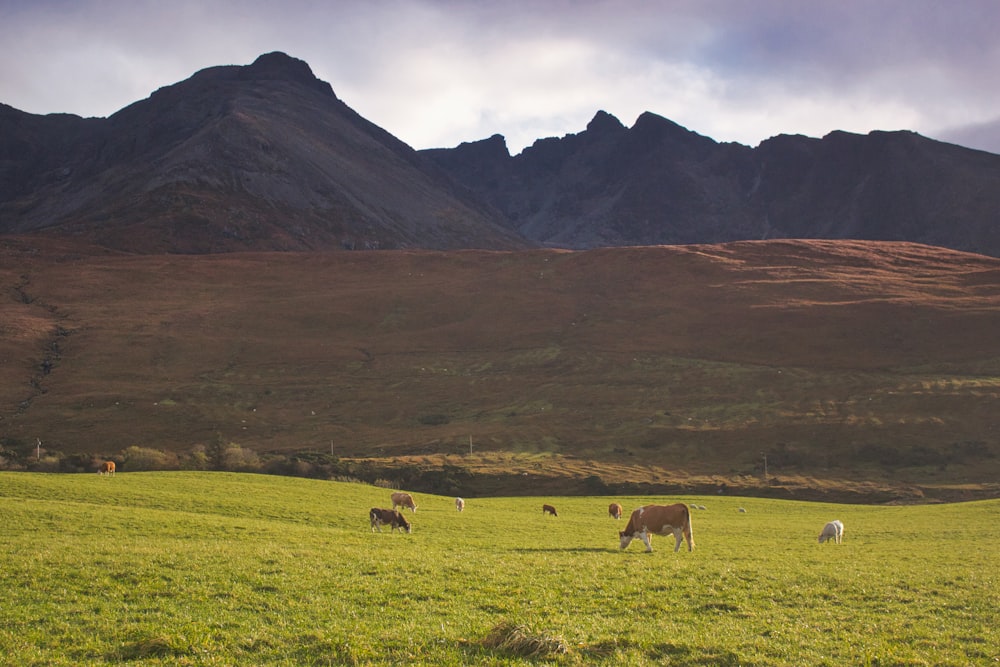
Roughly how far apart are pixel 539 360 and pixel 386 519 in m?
65.4

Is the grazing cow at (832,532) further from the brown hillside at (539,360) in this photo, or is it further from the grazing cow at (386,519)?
the brown hillside at (539,360)

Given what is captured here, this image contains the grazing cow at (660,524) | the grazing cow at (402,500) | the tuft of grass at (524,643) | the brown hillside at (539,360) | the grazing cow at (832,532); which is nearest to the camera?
the tuft of grass at (524,643)

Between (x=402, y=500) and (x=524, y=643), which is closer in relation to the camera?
(x=524, y=643)

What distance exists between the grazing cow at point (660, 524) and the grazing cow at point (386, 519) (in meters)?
8.73

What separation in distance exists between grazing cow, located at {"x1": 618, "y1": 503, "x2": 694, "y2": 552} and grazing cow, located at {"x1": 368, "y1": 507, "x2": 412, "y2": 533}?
8.73 m

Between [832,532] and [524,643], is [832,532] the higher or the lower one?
the lower one

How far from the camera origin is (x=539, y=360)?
94.8 m

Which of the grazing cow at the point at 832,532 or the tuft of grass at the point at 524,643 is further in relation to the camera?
the grazing cow at the point at 832,532

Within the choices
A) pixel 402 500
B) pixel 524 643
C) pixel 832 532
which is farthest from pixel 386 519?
pixel 524 643

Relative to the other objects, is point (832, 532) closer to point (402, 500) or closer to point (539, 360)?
point (402, 500)

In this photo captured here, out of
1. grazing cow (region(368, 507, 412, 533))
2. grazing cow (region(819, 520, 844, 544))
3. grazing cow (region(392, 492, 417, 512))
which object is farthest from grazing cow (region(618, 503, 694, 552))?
grazing cow (region(392, 492, 417, 512))

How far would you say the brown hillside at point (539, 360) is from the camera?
66.0 meters

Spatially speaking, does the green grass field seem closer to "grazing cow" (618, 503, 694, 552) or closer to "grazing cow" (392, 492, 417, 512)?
"grazing cow" (618, 503, 694, 552)

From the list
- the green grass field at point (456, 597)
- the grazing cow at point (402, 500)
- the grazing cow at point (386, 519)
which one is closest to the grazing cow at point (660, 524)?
the green grass field at point (456, 597)
